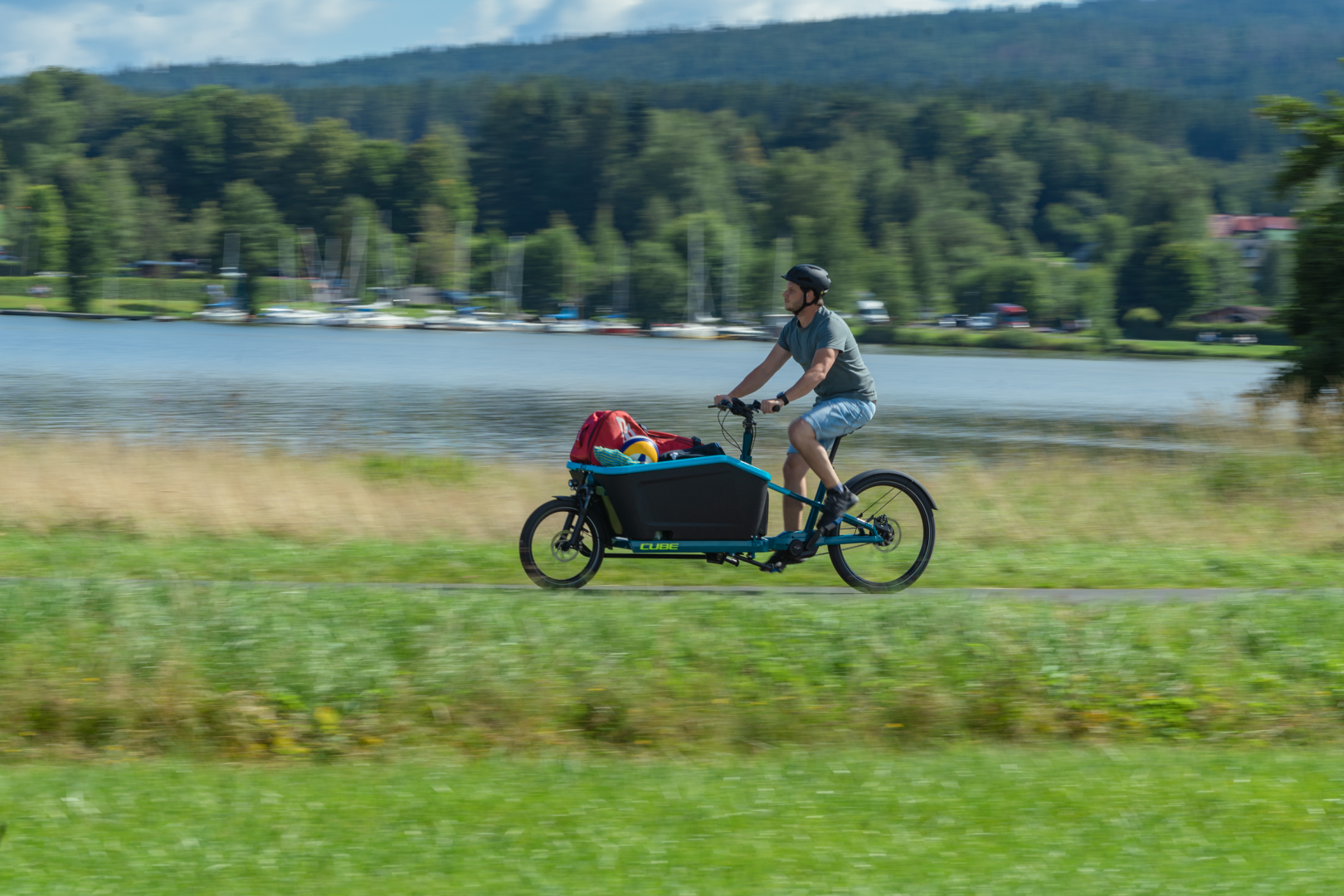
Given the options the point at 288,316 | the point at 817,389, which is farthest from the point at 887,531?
the point at 288,316

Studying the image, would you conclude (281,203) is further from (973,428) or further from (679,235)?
(973,428)

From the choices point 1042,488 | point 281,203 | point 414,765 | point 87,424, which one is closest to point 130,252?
point 281,203

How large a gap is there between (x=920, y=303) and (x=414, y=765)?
93.9m

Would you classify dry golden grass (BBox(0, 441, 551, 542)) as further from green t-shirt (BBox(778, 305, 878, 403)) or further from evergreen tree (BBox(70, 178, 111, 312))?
evergreen tree (BBox(70, 178, 111, 312))

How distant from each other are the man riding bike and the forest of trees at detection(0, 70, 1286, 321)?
275 ft

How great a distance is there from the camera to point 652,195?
11588 cm

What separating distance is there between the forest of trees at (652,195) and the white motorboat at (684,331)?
906mm

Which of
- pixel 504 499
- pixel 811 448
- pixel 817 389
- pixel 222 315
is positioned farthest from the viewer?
pixel 222 315

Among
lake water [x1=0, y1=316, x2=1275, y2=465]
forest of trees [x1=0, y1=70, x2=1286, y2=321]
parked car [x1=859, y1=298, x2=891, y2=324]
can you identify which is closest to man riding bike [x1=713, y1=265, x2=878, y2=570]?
lake water [x1=0, y1=316, x2=1275, y2=465]

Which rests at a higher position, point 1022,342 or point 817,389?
point 1022,342

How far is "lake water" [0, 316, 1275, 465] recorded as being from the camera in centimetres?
3105

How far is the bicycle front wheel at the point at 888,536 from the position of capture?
28.2 feet

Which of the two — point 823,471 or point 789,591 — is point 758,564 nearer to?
point 789,591

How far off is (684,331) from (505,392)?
46256 millimetres
